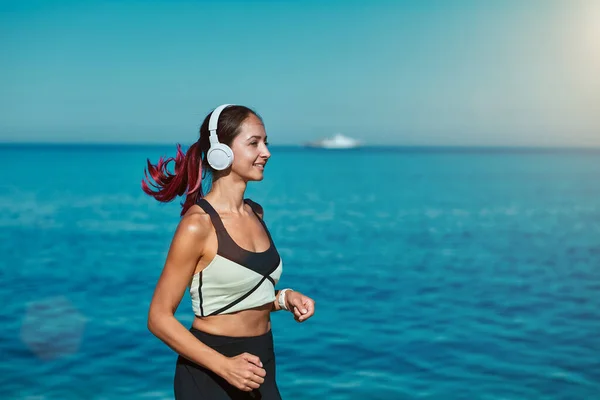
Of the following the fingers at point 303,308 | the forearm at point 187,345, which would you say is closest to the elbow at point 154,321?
the forearm at point 187,345

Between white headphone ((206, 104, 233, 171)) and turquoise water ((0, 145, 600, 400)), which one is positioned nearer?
white headphone ((206, 104, 233, 171))

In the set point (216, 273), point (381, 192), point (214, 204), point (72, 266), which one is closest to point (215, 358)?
point (216, 273)

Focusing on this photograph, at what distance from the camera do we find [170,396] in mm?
8039

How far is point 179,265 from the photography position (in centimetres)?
314

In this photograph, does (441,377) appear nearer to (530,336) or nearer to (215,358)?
(530,336)

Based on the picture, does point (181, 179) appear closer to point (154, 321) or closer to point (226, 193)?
point (226, 193)

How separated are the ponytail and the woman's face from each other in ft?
0.68

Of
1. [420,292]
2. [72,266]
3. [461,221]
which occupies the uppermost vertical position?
[461,221]

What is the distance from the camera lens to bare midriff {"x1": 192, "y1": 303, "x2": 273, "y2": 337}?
10.9 feet

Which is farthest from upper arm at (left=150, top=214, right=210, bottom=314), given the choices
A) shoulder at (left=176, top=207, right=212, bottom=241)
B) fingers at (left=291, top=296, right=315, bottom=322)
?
fingers at (left=291, top=296, right=315, bottom=322)

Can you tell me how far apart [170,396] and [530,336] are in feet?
16.0

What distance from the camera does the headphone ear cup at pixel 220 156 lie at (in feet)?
10.9

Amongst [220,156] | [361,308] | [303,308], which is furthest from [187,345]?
[361,308]

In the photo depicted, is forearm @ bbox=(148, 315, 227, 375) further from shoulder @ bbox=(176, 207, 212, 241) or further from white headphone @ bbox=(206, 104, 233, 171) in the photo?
white headphone @ bbox=(206, 104, 233, 171)
